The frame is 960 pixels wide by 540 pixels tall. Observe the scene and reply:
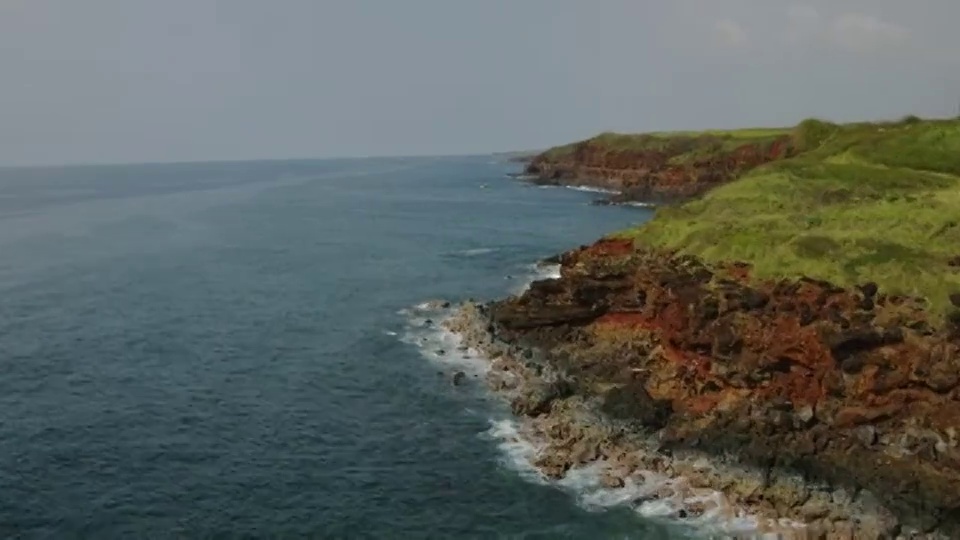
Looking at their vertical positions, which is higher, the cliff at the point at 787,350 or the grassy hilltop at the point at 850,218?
the grassy hilltop at the point at 850,218

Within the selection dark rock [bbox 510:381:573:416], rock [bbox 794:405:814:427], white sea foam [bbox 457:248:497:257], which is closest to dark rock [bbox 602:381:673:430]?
dark rock [bbox 510:381:573:416]

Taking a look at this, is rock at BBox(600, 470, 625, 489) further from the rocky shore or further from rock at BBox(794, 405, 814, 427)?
rock at BBox(794, 405, 814, 427)

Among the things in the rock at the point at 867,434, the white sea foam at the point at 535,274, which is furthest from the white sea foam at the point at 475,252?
the rock at the point at 867,434

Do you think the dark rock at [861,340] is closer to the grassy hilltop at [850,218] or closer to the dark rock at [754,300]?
the grassy hilltop at [850,218]

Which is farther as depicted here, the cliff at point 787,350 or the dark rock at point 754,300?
the dark rock at point 754,300

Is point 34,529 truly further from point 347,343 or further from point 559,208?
point 559,208

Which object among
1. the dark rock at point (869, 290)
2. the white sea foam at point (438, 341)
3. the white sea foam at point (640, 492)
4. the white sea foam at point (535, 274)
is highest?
the dark rock at point (869, 290)

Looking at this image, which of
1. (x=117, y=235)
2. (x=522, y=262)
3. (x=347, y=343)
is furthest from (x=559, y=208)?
(x=347, y=343)
